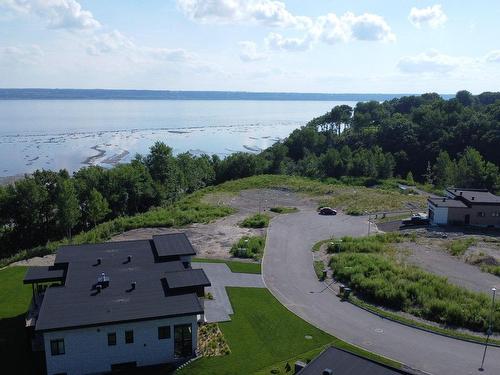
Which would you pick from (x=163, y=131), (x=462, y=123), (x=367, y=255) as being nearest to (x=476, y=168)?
(x=462, y=123)

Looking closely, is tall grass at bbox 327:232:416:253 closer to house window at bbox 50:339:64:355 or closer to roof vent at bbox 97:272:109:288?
roof vent at bbox 97:272:109:288

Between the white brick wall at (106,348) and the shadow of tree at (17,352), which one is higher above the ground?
the white brick wall at (106,348)

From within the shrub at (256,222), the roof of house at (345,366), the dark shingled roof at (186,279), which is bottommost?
the shrub at (256,222)

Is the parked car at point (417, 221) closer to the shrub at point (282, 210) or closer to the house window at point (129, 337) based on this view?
the shrub at point (282, 210)

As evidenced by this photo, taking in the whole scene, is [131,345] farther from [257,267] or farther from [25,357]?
[257,267]

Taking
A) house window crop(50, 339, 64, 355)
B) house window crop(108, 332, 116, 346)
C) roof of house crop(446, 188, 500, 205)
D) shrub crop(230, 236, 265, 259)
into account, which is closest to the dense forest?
shrub crop(230, 236, 265, 259)

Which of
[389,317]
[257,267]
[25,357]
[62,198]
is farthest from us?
[62,198]

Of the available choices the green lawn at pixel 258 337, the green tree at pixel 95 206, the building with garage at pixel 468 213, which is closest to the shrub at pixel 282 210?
the building with garage at pixel 468 213
